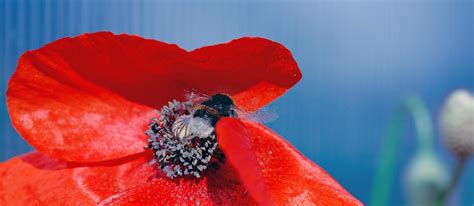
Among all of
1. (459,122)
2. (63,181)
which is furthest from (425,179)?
(63,181)

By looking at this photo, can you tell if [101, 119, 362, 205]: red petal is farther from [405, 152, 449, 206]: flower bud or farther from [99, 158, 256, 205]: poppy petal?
[405, 152, 449, 206]: flower bud

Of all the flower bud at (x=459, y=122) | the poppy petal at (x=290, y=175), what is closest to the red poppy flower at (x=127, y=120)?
the poppy petal at (x=290, y=175)

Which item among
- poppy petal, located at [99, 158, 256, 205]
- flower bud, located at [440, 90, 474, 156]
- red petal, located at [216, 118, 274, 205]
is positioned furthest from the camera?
flower bud, located at [440, 90, 474, 156]

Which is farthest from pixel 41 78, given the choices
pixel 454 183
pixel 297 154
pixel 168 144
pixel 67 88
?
pixel 454 183

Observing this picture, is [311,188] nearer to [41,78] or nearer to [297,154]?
[297,154]

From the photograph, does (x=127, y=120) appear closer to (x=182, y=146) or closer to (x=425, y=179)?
(x=182, y=146)

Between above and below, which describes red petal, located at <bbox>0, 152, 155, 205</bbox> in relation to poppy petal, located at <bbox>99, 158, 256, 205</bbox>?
below

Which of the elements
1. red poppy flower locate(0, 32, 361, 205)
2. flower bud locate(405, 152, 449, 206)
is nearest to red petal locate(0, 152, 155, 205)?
red poppy flower locate(0, 32, 361, 205)
